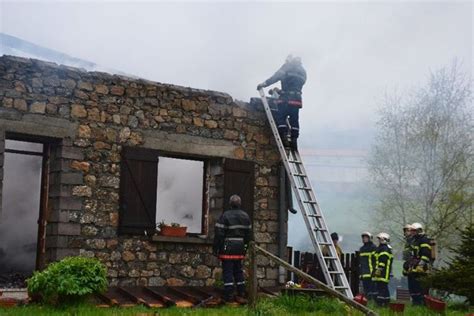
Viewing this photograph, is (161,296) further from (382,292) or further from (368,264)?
(368,264)

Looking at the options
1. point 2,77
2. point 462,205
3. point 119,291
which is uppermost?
point 2,77

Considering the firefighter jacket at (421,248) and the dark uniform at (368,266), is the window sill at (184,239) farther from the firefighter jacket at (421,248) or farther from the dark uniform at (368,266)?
the firefighter jacket at (421,248)

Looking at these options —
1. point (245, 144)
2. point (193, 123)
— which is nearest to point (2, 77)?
point (193, 123)

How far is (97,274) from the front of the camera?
9.39 m

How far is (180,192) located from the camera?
14.6 meters

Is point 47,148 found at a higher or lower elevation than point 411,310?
higher

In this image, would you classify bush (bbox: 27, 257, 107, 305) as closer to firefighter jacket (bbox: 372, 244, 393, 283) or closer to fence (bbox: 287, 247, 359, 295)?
firefighter jacket (bbox: 372, 244, 393, 283)

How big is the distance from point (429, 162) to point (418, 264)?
9.48 metres

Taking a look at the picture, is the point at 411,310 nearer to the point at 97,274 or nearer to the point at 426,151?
the point at 97,274

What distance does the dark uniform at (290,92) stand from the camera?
12875 mm

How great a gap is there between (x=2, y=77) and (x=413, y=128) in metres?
14.6

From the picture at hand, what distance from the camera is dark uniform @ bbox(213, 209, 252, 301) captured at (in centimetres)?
1083

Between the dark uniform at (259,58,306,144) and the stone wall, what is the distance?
77 cm

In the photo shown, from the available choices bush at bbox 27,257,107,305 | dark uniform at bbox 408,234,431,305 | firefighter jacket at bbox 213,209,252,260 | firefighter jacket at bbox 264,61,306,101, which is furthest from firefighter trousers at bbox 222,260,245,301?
firefighter jacket at bbox 264,61,306,101
